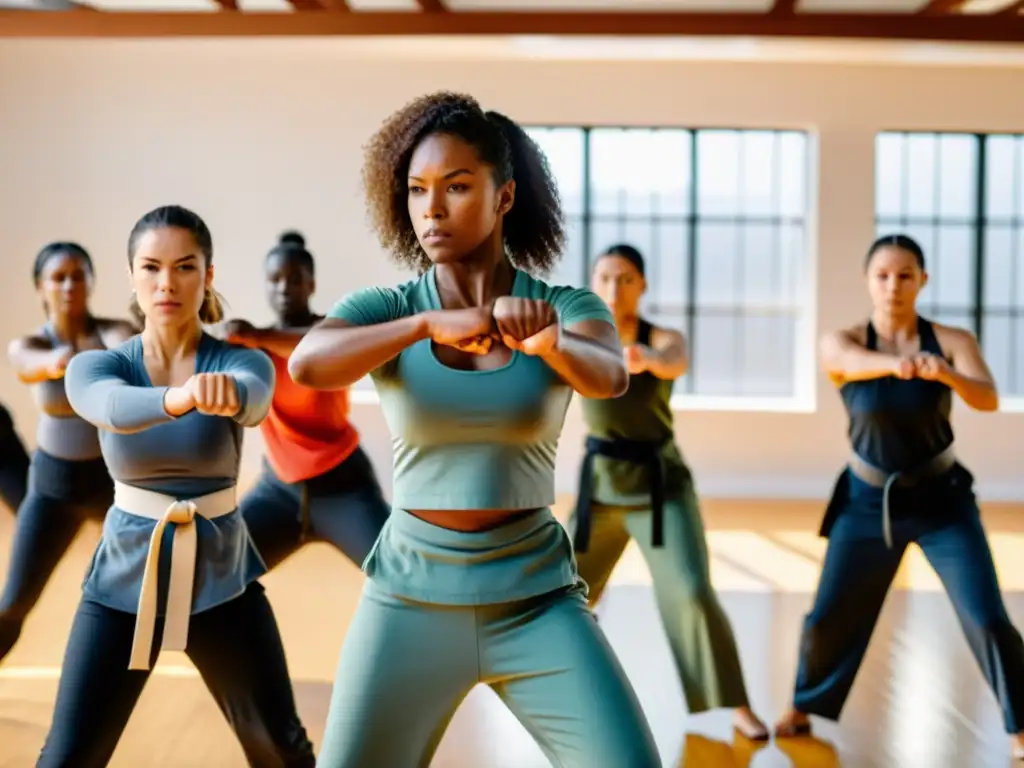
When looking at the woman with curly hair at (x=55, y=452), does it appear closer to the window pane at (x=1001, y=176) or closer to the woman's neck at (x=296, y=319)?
the woman's neck at (x=296, y=319)

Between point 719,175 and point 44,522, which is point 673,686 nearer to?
point 44,522

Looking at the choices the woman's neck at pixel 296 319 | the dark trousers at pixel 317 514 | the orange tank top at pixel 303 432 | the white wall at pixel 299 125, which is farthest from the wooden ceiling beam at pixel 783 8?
the dark trousers at pixel 317 514

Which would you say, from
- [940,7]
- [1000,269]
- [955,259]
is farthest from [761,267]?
[940,7]

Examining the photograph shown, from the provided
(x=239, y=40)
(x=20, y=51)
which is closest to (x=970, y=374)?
(x=239, y=40)

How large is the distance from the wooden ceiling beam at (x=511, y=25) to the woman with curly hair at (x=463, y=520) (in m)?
4.48

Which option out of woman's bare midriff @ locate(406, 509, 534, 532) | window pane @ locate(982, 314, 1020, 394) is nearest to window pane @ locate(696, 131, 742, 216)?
window pane @ locate(982, 314, 1020, 394)

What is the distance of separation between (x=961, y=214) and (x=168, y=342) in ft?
22.7

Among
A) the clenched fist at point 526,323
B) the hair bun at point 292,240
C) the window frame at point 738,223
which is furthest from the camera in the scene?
the window frame at point 738,223

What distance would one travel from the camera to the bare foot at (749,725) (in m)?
2.95

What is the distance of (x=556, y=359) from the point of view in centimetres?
138

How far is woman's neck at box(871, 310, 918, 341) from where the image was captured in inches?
114

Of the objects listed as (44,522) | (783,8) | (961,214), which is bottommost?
(44,522)

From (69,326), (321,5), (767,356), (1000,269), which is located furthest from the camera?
(767,356)

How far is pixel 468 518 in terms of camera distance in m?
1.49
